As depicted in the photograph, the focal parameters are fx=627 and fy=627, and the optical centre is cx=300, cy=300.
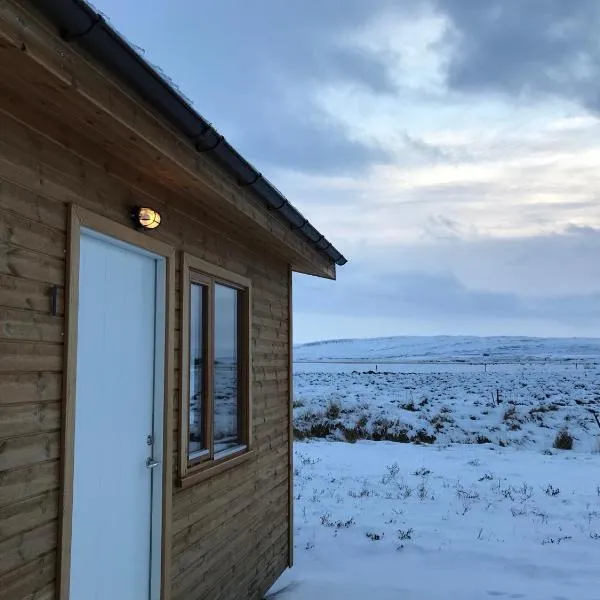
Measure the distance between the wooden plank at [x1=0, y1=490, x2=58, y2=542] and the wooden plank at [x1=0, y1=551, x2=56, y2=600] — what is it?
14 centimetres

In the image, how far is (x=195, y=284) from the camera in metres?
4.28

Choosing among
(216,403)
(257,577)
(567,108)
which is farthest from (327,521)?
(567,108)

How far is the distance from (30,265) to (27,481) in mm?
857

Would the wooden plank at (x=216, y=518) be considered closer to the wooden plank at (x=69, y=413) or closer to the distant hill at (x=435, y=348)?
the wooden plank at (x=69, y=413)

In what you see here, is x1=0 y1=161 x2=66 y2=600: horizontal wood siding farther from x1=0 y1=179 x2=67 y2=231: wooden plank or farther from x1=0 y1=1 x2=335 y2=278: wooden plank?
x1=0 y1=1 x2=335 y2=278: wooden plank

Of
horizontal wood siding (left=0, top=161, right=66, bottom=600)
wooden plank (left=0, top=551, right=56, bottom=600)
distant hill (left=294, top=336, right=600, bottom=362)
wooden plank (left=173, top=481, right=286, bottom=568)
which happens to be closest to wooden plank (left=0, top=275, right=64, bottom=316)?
horizontal wood siding (left=0, top=161, right=66, bottom=600)

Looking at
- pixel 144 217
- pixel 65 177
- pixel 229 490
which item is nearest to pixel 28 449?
pixel 65 177

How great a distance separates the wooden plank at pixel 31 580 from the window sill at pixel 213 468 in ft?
3.95

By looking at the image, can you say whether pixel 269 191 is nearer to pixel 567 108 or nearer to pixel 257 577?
pixel 257 577

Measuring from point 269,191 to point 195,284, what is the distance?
0.81 m

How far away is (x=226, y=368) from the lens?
488cm

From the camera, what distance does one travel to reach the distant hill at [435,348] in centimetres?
9794

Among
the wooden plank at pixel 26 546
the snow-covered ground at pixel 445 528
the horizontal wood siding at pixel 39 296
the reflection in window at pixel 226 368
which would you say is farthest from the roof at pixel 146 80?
the snow-covered ground at pixel 445 528

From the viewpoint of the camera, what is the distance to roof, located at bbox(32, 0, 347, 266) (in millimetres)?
1944
